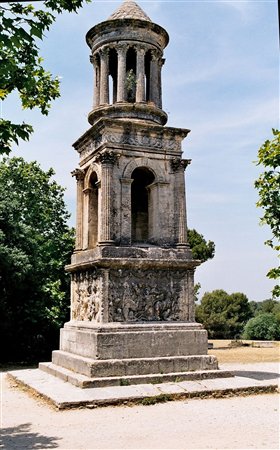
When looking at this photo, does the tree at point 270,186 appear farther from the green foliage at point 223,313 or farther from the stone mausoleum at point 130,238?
the green foliage at point 223,313

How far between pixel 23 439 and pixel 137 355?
4.17 metres

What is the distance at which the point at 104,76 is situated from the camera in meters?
Answer: 13.1

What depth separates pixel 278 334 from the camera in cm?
3167

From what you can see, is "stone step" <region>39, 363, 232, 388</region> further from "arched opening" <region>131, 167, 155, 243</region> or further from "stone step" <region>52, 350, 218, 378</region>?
"arched opening" <region>131, 167, 155, 243</region>

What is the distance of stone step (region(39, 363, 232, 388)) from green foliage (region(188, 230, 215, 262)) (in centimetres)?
1777

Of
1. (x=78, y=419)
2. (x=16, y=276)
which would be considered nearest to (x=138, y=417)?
(x=78, y=419)

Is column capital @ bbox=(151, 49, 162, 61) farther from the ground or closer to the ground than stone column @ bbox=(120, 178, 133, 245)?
farther from the ground

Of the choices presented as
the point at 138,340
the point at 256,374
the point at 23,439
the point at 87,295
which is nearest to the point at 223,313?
the point at 256,374

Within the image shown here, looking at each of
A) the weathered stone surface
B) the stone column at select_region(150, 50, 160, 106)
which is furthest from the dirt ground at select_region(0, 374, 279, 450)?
the stone column at select_region(150, 50, 160, 106)

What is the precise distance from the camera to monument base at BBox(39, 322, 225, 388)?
9891 mm

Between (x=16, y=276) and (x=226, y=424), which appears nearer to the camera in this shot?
(x=226, y=424)

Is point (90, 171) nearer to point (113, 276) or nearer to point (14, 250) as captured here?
point (113, 276)

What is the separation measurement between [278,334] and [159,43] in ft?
78.8

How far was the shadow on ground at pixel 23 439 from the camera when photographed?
20.3 ft
